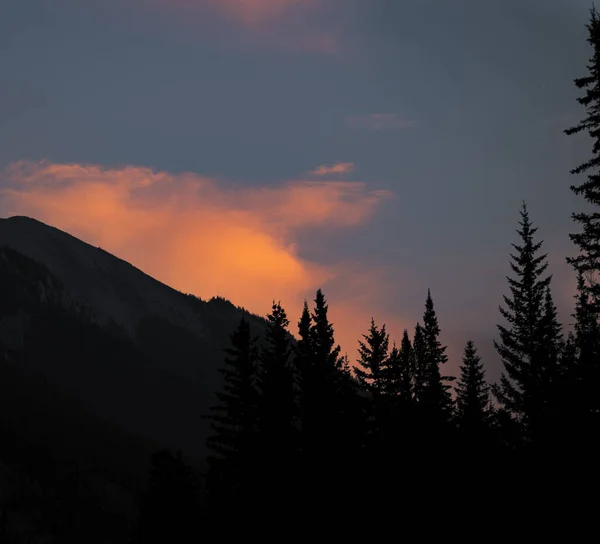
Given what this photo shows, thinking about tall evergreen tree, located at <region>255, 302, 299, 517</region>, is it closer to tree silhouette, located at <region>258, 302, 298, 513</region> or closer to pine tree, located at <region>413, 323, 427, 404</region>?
tree silhouette, located at <region>258, 302, 298, 513</region>

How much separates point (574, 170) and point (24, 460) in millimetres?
183284

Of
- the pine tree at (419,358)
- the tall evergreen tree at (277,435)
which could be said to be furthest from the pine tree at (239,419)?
the pine tree at (419,358)

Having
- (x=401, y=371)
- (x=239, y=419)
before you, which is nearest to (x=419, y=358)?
(x=401, y=371)

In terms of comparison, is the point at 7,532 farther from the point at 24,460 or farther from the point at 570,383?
the point at 570,383

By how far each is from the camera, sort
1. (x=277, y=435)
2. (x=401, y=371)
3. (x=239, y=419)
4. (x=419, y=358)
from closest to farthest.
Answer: (x=277, y=435) < (x=239, y=419) < (x=401, y=371) < (x=419, y=358)

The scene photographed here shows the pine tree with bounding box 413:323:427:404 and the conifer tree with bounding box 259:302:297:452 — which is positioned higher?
the pine tree with bounding box 413:323:427:404

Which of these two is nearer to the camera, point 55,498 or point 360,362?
point 360,362

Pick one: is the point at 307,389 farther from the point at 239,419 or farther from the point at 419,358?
the point at 419,358

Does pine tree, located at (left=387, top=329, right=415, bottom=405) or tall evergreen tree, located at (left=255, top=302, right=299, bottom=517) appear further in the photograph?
pine tree, located at (left=387, top=329, right=415, bottom=405)

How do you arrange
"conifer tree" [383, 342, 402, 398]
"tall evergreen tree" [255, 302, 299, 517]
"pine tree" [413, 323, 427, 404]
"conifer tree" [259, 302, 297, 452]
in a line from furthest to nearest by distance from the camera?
1. "pine tree" [413, 323, 427, 404]
2. "conifer tree" [383, 342, 402, 398]
3. "conifer tree" [259, 302, 297, 452]
4. "tall evergreen tree" [255, 302, 299, 517]

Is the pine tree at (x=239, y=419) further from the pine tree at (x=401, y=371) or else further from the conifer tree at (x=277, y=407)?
the pine tree at (x=401, y=371)

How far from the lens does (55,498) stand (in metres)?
174

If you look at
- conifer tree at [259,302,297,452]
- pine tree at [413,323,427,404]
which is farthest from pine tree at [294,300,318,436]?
pine tree at [413,323,427,404]

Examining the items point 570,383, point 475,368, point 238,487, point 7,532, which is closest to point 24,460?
point 7,532
